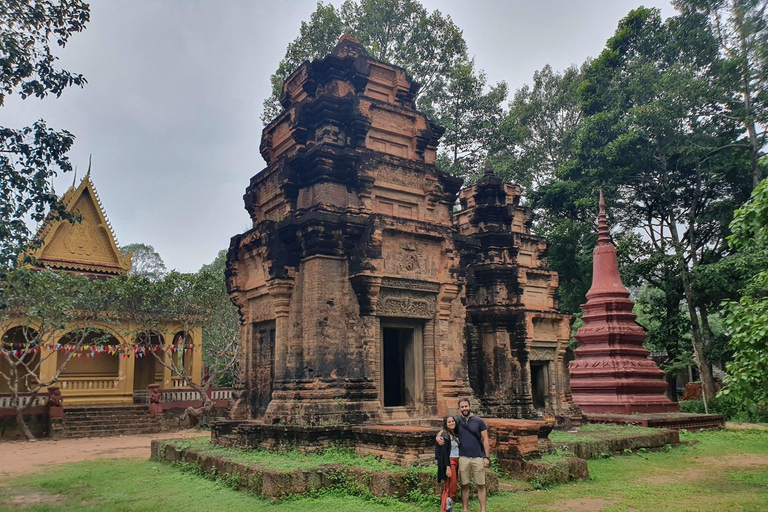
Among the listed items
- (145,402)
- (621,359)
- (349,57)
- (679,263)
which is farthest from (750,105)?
(145,402)

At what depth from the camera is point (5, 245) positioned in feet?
26.0

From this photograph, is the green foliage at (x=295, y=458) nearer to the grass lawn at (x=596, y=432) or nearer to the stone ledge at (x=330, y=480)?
the stone ledge at (x=330, y=480)

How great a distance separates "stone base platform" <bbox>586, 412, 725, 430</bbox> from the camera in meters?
15.0

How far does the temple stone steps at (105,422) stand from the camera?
854 inches

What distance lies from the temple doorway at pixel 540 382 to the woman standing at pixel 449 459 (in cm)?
1105

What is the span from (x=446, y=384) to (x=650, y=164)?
18489 mm

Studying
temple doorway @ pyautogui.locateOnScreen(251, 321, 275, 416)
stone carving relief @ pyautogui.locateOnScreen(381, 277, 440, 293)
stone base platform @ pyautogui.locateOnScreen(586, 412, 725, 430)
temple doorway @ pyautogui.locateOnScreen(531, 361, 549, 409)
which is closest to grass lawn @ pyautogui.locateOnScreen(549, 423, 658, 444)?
stone base platform @ pyautogui.locateOnScreen(586, 412, 725, 430)

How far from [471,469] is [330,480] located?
227 centimetres

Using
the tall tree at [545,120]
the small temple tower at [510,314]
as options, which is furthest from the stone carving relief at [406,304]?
the tall tree at [545,120]

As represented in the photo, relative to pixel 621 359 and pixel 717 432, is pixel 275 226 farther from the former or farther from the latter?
pixel 717 432

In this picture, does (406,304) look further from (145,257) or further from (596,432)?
(145,257)

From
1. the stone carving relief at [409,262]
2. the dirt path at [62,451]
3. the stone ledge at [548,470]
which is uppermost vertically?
the stone carving relief at [409,262]

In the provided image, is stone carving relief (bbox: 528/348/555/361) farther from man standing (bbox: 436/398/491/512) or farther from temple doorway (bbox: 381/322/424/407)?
man standing (bbox: 436/398/491/512)

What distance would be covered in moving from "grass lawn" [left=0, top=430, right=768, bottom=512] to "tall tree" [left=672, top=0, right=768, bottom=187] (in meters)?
15.4
